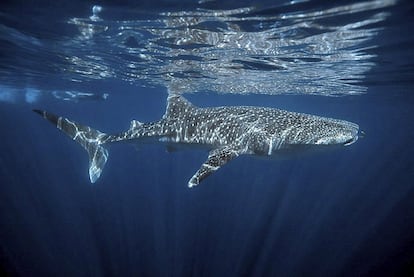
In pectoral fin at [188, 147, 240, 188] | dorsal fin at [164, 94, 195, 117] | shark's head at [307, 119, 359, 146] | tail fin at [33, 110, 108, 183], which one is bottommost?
tail fin at [33, 110, 108, 183]

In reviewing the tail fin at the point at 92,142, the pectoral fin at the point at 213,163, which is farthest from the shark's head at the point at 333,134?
the tail fin at the point at 92,142

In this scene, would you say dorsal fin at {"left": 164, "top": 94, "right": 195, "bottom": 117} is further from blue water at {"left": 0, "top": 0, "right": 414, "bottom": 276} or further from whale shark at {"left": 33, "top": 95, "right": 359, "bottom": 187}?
blue water at {"left": 0, "top": 0, "right": 414, "bottom": 276}

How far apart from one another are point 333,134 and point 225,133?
9.28 ft

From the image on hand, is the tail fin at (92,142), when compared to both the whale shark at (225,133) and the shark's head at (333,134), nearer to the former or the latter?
the whale shark at (225,133)

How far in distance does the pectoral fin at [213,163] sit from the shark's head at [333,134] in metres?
1.80

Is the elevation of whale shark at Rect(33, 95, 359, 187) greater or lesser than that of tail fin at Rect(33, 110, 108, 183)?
greater

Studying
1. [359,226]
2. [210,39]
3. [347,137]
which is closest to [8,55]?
[210,39]

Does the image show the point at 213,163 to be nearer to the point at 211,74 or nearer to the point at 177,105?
the point at 177,105

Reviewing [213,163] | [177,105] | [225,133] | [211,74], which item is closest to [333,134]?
[213,163]

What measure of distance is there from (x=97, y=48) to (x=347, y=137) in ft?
37.4

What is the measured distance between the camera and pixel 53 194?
2884 cm

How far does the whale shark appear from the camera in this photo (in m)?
6.80

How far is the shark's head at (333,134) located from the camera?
6.34 metres

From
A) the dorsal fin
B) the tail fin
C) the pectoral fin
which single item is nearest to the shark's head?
the pectoral fin
